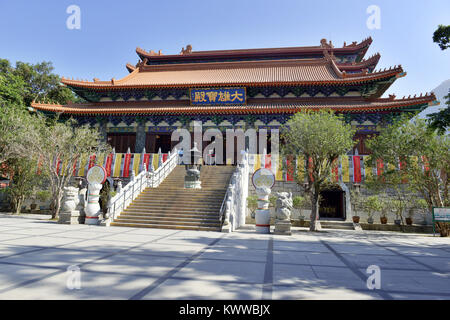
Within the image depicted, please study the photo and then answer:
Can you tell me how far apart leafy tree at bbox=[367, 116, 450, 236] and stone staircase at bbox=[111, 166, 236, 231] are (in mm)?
7030

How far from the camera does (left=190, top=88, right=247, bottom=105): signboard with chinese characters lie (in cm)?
1858

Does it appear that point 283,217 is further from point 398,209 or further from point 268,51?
point 268,51

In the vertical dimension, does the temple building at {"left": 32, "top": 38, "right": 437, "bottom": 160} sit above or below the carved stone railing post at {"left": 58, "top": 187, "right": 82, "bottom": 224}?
above

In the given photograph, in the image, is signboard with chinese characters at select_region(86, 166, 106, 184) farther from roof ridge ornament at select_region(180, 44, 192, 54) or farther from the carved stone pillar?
roof ridge ornament at select_region(180, 44, 192, 54)

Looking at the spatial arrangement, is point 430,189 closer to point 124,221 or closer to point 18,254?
point 124,221

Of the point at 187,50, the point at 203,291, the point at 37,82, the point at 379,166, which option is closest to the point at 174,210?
the point at 203,291

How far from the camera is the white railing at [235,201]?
9.16 metres

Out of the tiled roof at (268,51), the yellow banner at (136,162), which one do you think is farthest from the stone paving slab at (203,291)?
the tiled roof at (268,51)

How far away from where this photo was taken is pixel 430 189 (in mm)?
10039

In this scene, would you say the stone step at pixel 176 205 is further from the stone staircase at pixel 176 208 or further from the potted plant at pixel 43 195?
the potted plant at pixel 43 195

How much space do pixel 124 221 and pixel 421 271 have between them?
8.84 meters

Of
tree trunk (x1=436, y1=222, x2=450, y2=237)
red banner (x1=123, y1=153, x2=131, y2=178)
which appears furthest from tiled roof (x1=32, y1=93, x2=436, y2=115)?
tree trunk (x1=436, y1=222, x2=450, y2=237)

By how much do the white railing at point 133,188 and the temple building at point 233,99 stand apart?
468 centimetres
